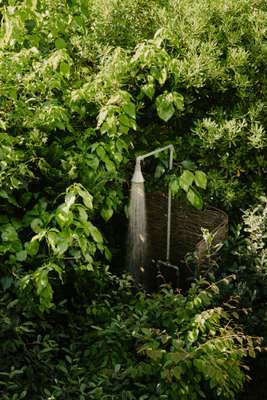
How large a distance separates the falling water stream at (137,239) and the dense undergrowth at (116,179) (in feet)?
0.50

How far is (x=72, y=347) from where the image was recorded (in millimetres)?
2705

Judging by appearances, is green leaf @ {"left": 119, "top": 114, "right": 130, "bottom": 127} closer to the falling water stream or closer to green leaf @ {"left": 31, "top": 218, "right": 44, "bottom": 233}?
the falling water stream

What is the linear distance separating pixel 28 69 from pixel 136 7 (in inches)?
43.3

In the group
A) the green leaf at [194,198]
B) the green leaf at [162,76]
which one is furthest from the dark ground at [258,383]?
the green leaf at [162,76]

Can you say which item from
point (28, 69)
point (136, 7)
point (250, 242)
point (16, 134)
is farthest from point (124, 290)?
point (136, 7)

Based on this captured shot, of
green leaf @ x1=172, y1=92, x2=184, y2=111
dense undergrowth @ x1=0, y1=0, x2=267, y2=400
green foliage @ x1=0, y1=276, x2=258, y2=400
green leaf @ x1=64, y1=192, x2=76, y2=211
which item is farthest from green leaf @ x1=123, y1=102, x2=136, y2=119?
green foliage @ x1=0, y1=276, x2=258, y2=400

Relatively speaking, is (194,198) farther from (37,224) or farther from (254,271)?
(37,224)

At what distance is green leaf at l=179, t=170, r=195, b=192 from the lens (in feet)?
10.9

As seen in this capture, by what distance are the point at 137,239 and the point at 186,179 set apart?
0.63 metres

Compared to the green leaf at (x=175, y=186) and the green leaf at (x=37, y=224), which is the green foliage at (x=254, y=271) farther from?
the green leaf at (x=37, y=224)

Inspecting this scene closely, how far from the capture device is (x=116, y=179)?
10.8 ft

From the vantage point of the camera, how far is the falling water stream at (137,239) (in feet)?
11.6

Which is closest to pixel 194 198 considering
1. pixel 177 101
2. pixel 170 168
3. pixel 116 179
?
pixel 170 168

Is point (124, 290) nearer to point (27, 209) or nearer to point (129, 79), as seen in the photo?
point (27, 209)
